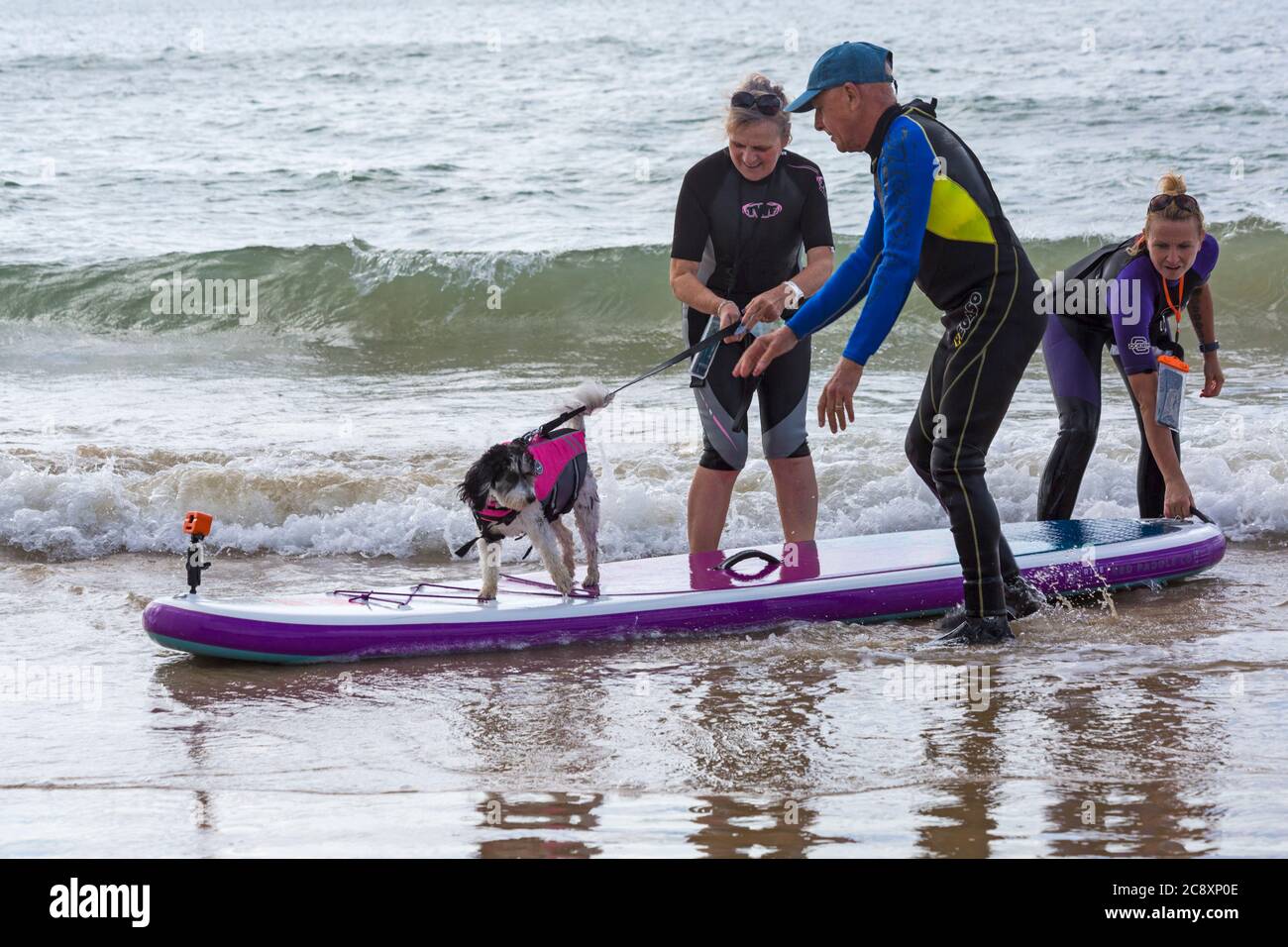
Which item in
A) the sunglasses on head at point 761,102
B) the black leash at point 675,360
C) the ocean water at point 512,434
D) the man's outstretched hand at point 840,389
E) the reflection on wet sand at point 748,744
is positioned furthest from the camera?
the sunglasses on head at point 761,102

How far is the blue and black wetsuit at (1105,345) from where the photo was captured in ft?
16.4

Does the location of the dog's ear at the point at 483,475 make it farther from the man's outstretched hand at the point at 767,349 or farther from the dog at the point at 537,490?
the man's outstretched hand at the point at 767,349

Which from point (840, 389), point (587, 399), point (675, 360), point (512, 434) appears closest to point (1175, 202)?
point (840, 389)

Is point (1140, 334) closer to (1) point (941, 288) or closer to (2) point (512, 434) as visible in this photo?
(1) point (941, 288)

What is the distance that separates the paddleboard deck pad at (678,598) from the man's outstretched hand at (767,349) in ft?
2.98

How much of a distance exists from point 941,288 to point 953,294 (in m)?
0.04

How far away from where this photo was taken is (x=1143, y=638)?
4.46m

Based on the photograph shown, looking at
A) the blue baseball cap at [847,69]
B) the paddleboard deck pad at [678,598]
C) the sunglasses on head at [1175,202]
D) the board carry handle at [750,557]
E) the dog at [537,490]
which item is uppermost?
the blue baseball cap at [847,69]

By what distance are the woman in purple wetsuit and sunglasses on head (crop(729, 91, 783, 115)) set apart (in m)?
1.39

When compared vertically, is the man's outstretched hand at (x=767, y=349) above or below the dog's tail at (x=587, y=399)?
above

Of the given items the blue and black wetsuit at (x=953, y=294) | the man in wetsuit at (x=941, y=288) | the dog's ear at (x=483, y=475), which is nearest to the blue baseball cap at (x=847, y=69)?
the man in wetsuit at (x=941, y=288)

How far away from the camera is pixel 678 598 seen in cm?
472
